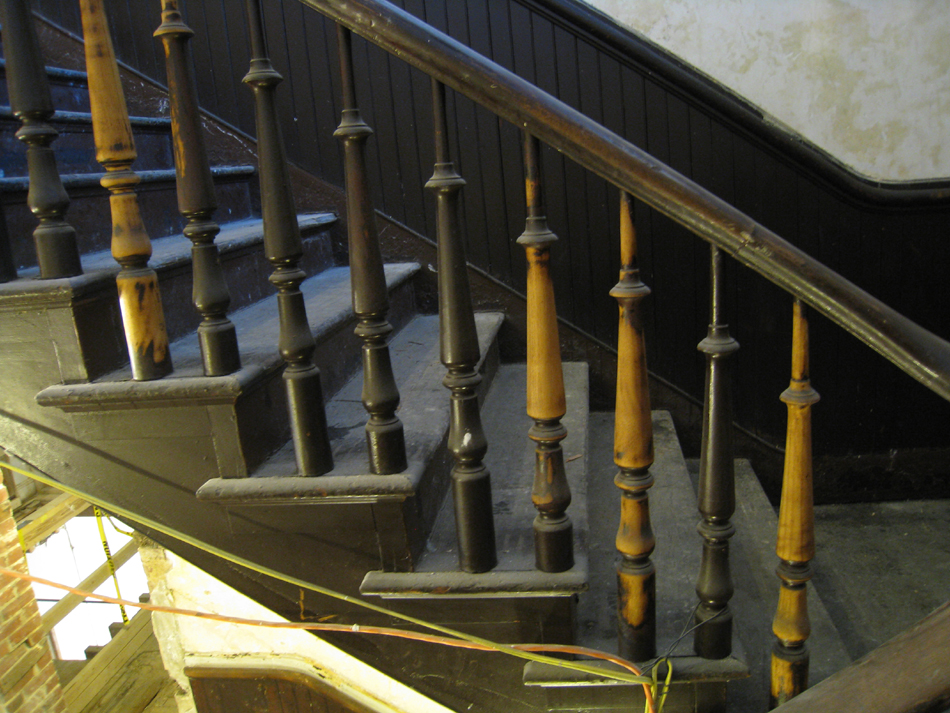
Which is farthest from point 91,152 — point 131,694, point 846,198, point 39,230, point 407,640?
point 131,694

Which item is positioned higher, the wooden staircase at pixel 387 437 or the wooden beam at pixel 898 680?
the wooden staircase at pixel 387 437

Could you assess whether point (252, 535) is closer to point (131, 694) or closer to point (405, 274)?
point (405, 274)

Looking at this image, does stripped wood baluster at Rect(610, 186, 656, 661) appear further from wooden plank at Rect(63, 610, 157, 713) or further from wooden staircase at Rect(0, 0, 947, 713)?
wooden plank at Rect(63, 610, 157, 713)

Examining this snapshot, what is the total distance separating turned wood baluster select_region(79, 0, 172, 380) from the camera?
109cm

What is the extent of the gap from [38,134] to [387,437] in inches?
30.4

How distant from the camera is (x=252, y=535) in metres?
1.21

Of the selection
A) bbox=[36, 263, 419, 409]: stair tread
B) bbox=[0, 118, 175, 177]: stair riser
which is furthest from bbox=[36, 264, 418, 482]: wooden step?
bbox=[0, 118, 175, 177]: stair riser

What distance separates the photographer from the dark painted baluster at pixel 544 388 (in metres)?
1.00

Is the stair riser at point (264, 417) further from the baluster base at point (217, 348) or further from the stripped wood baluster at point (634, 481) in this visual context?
the stripped wood baluster at point (634, 481)

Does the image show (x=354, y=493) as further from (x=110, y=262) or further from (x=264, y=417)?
(x=110, y=262)

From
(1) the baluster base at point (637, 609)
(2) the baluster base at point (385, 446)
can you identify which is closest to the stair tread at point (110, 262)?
(2) the baluster base at point (385, 446)

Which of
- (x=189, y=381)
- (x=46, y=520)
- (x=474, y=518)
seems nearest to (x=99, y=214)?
(x=189, y=381)

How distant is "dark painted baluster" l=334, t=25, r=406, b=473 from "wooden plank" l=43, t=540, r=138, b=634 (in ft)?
12.0

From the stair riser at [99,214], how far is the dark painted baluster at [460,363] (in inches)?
33.8
